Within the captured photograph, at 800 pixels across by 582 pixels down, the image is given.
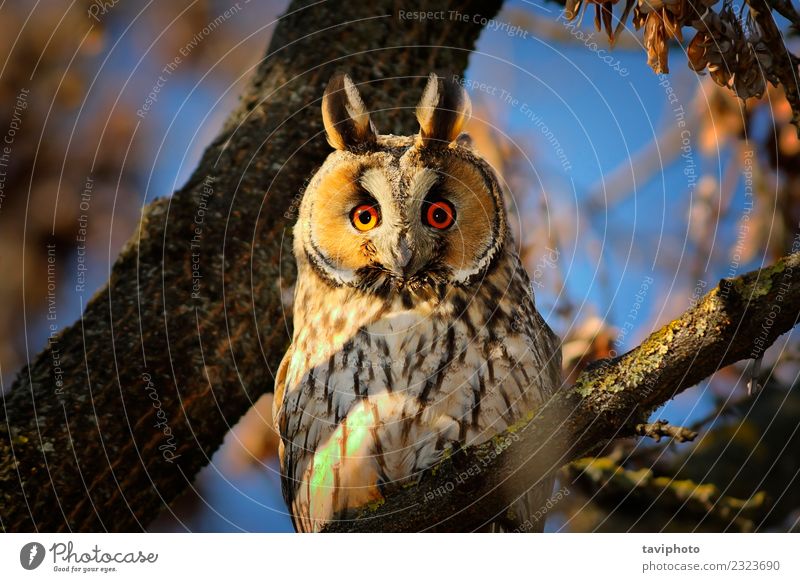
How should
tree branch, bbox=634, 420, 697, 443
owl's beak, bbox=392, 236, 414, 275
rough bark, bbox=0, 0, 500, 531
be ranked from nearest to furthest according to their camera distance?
1. tree branch, bbox=634, 420, 697, 443
2. owl's beak, bbox=392, 236, 414, 275
3. rough bark, bbox=0, 0, 500, 531

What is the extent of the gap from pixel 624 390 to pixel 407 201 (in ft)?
1.67

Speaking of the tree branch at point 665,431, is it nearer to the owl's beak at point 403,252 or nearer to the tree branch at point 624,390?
the tree branch at point 624,390

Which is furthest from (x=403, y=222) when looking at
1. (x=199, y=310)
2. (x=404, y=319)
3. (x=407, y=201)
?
(x=199, y=310)

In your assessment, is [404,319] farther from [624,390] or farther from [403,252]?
[624,390]

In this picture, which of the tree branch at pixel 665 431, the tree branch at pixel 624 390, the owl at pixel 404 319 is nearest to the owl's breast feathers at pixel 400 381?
the owl at pixel 404 319

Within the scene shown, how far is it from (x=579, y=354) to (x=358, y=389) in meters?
0.53

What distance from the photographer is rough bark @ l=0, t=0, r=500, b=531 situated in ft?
4.68

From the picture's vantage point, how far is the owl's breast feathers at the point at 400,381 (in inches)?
51.6

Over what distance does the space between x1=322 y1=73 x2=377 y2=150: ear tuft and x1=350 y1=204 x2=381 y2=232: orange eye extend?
0.35ft

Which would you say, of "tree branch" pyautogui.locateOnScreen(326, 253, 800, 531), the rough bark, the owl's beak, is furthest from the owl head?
"tree branch" pyautogui.locateOnScreen(326, 253, 800, 531)

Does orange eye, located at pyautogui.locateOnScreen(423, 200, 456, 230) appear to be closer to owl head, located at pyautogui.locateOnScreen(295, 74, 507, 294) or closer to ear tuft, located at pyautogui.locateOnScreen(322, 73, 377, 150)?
owl head, located at pyautogui.locateOnScreen(295, 74, 507, 294)

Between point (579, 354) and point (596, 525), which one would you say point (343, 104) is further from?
point (596, 525)

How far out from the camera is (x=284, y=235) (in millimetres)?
1686

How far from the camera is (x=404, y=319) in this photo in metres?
1.39
